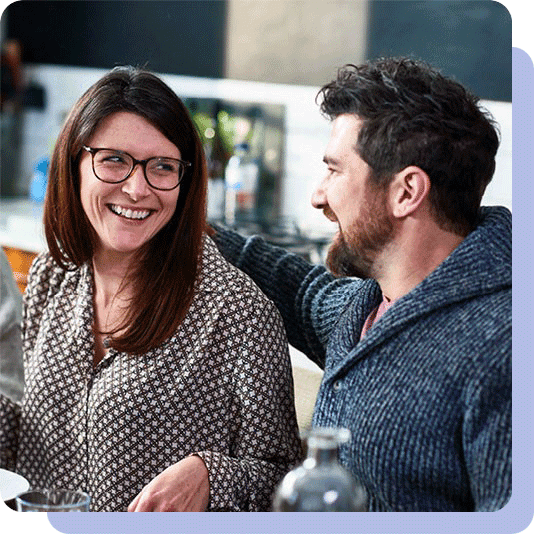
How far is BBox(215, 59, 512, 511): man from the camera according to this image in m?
0.87

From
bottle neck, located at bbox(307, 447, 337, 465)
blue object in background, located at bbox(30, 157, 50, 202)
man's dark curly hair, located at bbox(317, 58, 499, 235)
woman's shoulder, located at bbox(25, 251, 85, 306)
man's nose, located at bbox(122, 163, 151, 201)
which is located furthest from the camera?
blue object in background, located at bbox(30, 157, 50, 202)

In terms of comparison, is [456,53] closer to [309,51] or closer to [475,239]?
[309,51]

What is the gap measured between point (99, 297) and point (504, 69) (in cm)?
106

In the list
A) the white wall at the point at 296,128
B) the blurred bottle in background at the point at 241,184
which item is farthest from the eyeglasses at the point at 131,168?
the blurred bottle in background at the point at 241,184

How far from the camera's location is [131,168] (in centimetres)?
107

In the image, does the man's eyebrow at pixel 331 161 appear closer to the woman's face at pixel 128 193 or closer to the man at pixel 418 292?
the man at pixel 418 292

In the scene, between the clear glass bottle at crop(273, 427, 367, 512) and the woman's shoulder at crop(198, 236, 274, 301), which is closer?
the clear glass bottle at crop(273, 427, 367, 512)

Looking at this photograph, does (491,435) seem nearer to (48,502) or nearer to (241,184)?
(48,502)

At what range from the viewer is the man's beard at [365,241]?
970 millimetres

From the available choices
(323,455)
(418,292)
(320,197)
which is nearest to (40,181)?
(320,197)

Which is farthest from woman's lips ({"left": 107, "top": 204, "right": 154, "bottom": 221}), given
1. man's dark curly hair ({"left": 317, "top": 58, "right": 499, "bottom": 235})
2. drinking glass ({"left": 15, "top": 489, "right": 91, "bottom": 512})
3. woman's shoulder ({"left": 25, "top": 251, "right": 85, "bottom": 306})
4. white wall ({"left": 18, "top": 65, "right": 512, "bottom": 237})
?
white wall ({"left": 18, "top": 65, "right": 512, "bottom": 237})

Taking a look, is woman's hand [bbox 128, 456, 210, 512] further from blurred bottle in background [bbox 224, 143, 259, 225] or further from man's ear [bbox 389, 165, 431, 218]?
blurred bottle in background [bbox 224, 143, 259, 225]

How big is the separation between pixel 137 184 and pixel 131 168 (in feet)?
0.06

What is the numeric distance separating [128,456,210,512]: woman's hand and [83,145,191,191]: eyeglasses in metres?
0.30
